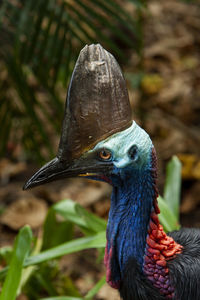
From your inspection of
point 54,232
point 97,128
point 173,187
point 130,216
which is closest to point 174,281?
point 130,216

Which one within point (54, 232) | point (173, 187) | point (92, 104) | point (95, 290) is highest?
point (92, 104)

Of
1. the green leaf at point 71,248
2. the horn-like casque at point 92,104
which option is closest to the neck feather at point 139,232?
the horn-like casque at point 92,104

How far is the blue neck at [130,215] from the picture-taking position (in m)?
1.20

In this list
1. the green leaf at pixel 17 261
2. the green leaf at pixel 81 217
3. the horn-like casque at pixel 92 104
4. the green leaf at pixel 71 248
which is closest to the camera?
the horn-like casque at pixel 92 104

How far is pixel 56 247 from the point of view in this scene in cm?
176

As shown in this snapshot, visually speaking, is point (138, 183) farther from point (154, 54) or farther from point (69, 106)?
point (154, 54)

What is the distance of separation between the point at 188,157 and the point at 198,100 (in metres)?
0.81

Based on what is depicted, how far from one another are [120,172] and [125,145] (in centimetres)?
7

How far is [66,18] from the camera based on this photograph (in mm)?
1931

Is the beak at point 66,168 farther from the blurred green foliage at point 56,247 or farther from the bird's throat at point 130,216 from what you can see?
the blurred green foliage at point 56,247

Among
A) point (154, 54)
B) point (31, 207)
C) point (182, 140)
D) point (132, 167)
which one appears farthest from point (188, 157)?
point (132, 167)

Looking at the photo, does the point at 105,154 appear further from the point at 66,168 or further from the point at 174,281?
the point at 174,281

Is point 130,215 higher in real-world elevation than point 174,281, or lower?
higher

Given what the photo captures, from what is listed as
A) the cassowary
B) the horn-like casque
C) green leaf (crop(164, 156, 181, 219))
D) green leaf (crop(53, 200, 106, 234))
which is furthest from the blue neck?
green leaf (crop(164, 156, 181, 219))
